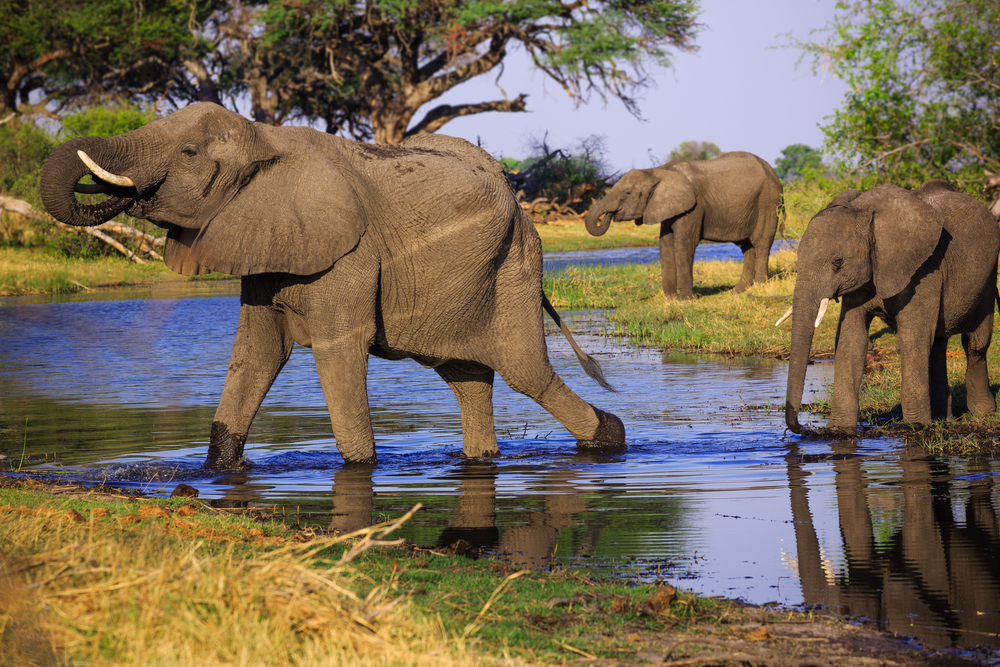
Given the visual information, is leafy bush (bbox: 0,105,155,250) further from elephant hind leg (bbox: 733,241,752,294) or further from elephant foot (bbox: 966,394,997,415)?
elephant foot (bbox: 966,394,997,415)

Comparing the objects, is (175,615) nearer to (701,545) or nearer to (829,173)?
(701,545)

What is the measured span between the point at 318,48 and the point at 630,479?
3182 centimetres

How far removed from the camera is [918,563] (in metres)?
4.72

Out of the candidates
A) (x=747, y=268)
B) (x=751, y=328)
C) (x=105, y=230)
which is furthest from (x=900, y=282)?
(x=105, y=230)

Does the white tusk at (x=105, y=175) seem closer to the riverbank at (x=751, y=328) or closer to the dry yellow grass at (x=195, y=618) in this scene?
the dry yellow grass at (x=195, y=618)

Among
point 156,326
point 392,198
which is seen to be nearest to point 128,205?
point 392,198

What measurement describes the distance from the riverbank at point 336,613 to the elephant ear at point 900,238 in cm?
406

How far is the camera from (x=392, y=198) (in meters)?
6.79

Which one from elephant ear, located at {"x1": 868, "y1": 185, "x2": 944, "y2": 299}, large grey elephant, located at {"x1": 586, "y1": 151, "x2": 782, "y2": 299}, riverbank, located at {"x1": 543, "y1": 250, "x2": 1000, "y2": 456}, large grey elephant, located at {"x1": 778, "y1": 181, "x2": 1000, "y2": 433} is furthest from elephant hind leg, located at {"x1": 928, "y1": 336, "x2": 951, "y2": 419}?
large grey elephant, located at {"x1": 586, "y1": 151, "x2": 782, "y2": 299}

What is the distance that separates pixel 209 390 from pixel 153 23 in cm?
2936

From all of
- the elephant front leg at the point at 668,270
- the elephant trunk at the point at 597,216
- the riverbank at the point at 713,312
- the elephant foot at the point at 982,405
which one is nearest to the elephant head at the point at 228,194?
the riverbank at the point at 713,312

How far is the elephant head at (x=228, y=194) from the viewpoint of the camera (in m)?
5.95

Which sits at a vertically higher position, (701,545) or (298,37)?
(298,37)

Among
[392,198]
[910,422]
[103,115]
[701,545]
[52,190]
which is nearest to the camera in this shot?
[701,545]
